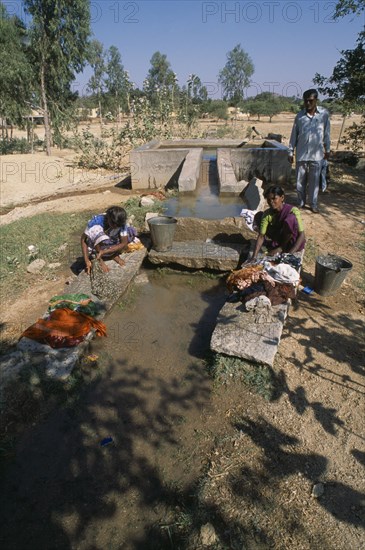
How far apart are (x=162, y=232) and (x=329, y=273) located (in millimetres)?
2264

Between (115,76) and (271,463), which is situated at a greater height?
(115,76)

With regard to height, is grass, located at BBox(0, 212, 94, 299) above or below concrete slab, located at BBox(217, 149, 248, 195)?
below

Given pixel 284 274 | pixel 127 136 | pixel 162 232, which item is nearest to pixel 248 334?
pixel 284 274

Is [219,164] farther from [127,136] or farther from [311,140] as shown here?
[127,136]

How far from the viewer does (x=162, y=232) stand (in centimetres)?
474

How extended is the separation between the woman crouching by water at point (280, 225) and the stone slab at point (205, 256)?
0.46 metres

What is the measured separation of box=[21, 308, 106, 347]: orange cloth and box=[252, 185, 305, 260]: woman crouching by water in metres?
2.15

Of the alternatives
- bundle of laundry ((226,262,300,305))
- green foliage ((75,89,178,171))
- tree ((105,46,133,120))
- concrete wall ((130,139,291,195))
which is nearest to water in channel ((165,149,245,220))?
concrete wall ((130,139,291,195))

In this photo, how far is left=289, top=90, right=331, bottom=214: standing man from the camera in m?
5.68

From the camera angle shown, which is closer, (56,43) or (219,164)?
(219,164)

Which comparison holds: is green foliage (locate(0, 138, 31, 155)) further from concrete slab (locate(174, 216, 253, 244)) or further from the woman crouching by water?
the woman crouching by water

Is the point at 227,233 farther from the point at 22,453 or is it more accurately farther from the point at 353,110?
the point at 353,110

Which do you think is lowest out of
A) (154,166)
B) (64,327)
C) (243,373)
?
(243,373)

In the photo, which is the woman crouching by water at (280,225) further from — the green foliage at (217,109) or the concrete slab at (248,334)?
the green foliage at (217,109)
